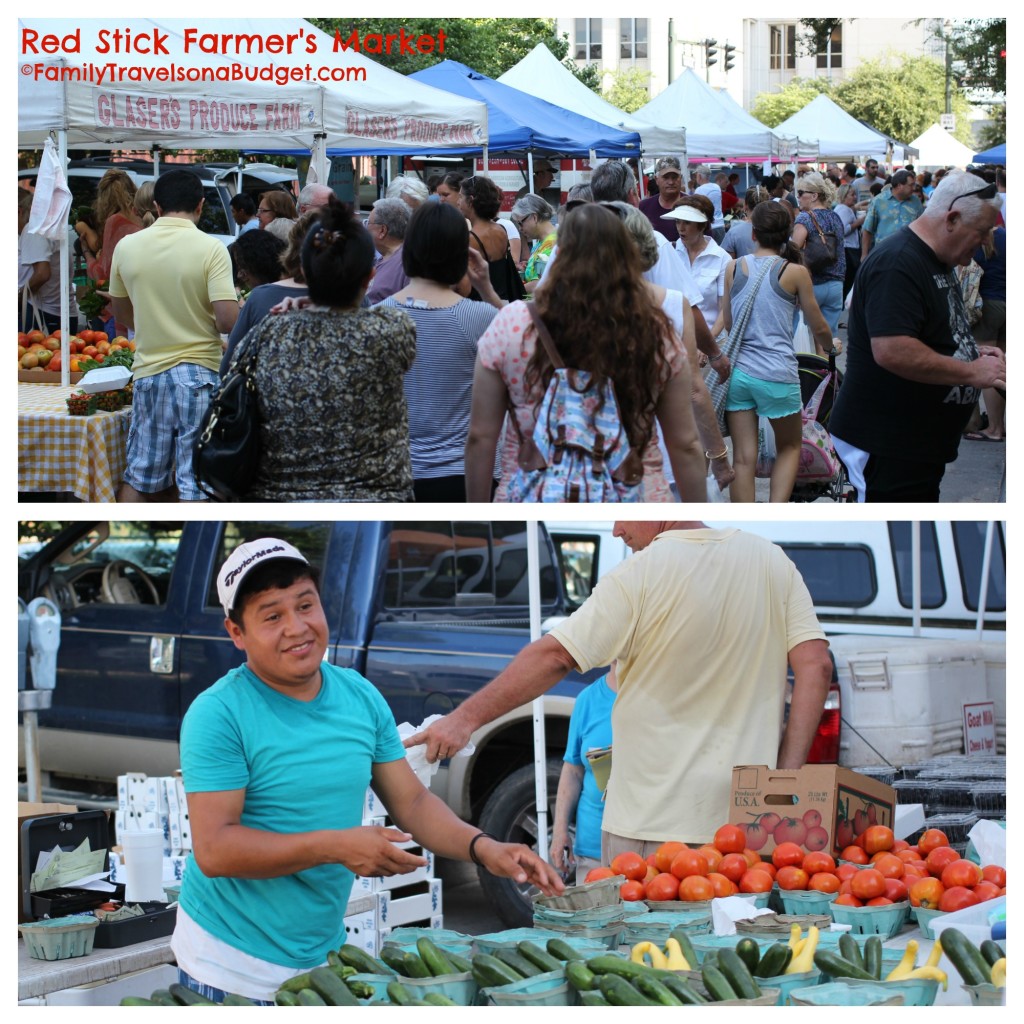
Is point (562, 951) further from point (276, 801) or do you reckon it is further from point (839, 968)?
point (276, 801)

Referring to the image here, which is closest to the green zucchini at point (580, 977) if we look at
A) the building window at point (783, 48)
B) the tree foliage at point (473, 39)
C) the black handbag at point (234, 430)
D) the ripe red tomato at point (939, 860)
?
the ripe red tomato at point (939, 860)

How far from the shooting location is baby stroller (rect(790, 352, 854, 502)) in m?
6.94

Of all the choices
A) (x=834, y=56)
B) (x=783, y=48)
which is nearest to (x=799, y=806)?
(x=783, y=48)

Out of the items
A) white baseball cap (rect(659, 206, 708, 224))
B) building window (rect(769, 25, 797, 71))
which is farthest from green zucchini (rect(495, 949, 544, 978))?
building window (rect(769, 25, 797, 71))

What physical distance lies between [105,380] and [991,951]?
4327mm

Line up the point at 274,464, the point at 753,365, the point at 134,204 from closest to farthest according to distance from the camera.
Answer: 1. the point at 274,464
2. the point at 753,365
3. the point at 134,204

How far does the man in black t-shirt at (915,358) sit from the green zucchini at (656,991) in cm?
261

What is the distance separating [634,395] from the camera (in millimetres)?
3670

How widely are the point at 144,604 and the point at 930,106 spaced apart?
71.8 meters

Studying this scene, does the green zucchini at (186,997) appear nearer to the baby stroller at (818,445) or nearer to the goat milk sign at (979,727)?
the goat milk sign at (979,727)

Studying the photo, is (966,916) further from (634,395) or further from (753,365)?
(753,365)

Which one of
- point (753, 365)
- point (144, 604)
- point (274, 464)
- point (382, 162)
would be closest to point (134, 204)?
point (144, 604)

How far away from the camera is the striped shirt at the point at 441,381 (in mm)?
4484

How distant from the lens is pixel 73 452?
5727mm
